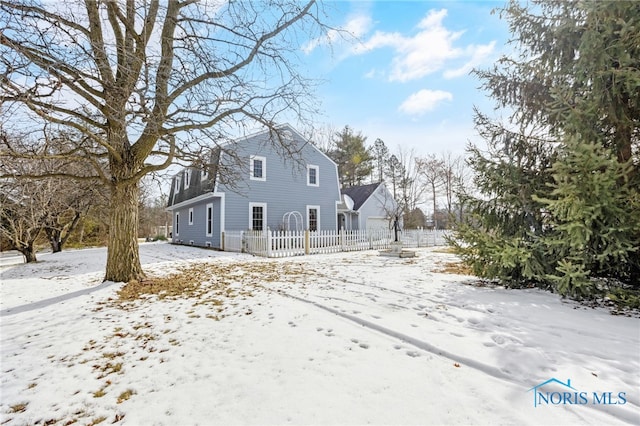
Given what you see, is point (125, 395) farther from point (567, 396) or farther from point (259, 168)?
point (259, 168)

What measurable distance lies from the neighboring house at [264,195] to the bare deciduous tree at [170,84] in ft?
20.9

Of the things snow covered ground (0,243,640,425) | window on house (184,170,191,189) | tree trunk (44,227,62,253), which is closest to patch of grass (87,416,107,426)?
snow covered ground (0,243,640,425)

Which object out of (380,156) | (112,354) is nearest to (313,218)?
(112,354)

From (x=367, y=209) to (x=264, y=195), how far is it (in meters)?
9.00

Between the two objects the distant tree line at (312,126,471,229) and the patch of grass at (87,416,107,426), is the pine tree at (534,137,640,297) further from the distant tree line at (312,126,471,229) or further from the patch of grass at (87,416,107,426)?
the distant tree line at (312,126,471,229)

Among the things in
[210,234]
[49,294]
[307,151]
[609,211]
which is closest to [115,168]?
[49,294]

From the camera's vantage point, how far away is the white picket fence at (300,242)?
1128cm

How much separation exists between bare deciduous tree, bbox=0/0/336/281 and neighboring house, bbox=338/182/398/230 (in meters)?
14.0

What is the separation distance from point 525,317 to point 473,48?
5.88 m

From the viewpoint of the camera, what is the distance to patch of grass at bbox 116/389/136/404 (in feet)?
6.58

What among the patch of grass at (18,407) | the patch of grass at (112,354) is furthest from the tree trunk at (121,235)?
the patch of grass at (18,407)

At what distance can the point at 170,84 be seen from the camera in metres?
5.42

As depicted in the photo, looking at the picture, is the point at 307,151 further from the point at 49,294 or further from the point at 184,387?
the point at 184,387

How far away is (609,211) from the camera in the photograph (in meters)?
A: 3.53
